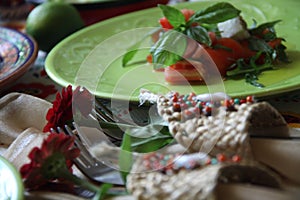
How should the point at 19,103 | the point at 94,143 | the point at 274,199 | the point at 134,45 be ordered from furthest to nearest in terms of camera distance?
the point at 134,45 → the point at 19,103 → the point at 94,143 → the point at 274,199

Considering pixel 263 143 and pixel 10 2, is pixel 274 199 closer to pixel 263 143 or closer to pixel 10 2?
pixel 263 143

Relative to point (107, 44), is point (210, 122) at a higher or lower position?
higher

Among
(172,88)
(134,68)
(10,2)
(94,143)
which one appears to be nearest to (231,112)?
(94,143)

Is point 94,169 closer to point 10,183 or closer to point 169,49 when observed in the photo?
point 10,183

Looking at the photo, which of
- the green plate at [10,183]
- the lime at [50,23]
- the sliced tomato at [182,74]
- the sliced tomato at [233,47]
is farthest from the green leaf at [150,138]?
the lime at [50,23]

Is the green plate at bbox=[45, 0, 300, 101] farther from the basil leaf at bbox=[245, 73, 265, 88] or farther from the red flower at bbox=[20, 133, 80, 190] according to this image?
the red flower at bbox=[20, 133, 80, 190]

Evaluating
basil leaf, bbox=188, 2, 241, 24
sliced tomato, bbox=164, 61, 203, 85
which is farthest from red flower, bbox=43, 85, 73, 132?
basil leaf, bbox=188, 2, 241, 24

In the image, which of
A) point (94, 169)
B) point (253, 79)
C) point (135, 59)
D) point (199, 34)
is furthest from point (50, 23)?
point (94, 169)

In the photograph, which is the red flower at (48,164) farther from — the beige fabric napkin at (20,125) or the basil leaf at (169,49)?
the basil leaf at (169,49)
